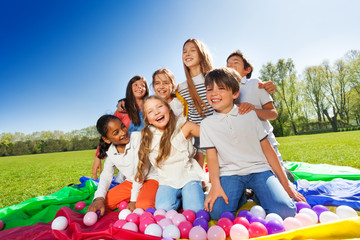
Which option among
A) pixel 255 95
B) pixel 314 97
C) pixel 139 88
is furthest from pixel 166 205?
pixel 314 97

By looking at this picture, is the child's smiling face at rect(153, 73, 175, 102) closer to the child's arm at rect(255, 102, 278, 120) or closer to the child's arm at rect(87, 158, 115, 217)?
the child's arm at rect(87, 158, 115, 217)

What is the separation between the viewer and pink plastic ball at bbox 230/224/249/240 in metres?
1.77

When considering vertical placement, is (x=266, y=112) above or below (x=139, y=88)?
below

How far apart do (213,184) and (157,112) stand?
1.21m

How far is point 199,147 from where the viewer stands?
3.13m

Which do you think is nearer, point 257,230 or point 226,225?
point 257,230

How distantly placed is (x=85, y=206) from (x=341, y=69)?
3290cm

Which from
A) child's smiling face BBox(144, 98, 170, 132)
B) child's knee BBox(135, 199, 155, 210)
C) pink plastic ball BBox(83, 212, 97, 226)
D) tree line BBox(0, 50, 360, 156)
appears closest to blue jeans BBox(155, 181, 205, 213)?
child's knee BBox(135, 199, 155, 210)

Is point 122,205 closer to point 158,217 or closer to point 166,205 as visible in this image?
point 166,205

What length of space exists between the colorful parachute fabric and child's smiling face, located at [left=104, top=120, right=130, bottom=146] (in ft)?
3.46

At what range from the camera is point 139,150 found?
2975 mm

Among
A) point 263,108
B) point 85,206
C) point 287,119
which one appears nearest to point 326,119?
point 287,119

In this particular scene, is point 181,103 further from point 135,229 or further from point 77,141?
point 77,141

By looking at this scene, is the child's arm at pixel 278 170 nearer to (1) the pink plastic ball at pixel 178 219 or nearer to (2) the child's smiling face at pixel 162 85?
(1) the pink plastic ball at pixel 178 219
